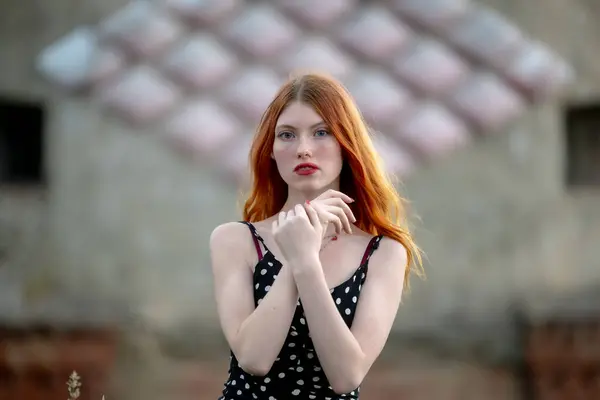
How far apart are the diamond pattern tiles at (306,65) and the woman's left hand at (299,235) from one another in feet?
10.8

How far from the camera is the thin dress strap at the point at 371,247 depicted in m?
2.06

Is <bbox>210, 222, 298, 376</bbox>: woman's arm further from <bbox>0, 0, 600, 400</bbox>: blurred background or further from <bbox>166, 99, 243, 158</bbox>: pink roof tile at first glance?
<bbox>166, 99, 243, 158</bbox>: pink roof tile

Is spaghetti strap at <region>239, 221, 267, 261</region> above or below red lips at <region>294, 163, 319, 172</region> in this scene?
below

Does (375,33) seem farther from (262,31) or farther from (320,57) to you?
(262,31)

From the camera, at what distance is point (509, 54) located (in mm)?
5348

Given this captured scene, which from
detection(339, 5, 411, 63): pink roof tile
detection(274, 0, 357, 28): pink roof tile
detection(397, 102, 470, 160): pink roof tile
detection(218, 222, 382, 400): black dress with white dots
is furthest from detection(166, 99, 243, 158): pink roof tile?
detection(218, 222, 382, 400): black dress with white dots

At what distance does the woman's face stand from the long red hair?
18 millimetres

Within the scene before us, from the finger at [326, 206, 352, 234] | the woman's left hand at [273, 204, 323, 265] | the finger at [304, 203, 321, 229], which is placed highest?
the finger at [326, 206, 352, 234]

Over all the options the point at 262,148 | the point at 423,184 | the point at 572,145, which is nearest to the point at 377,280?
the point at 262,148

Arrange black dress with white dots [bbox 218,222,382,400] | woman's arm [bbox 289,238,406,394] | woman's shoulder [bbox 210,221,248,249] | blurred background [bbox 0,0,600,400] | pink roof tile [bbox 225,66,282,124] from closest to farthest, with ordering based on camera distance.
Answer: woman's arm [bbox 289,238,406,394]
black dress with white dots [bbox 218,222,382,400]
woman's shoulder [bbox 210,221,248,249]
blurred background [bbox 0,0,600,400]
pink roof tile [bbox 225,66,282,124]

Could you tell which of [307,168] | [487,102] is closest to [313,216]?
[307,168]

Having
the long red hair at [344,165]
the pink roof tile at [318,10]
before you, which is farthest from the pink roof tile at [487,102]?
the long red hair at [344,165]

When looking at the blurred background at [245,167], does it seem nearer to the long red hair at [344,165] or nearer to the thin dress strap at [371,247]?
the long red hair at [344,165]

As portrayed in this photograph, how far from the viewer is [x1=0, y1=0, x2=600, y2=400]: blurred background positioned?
515 cm
